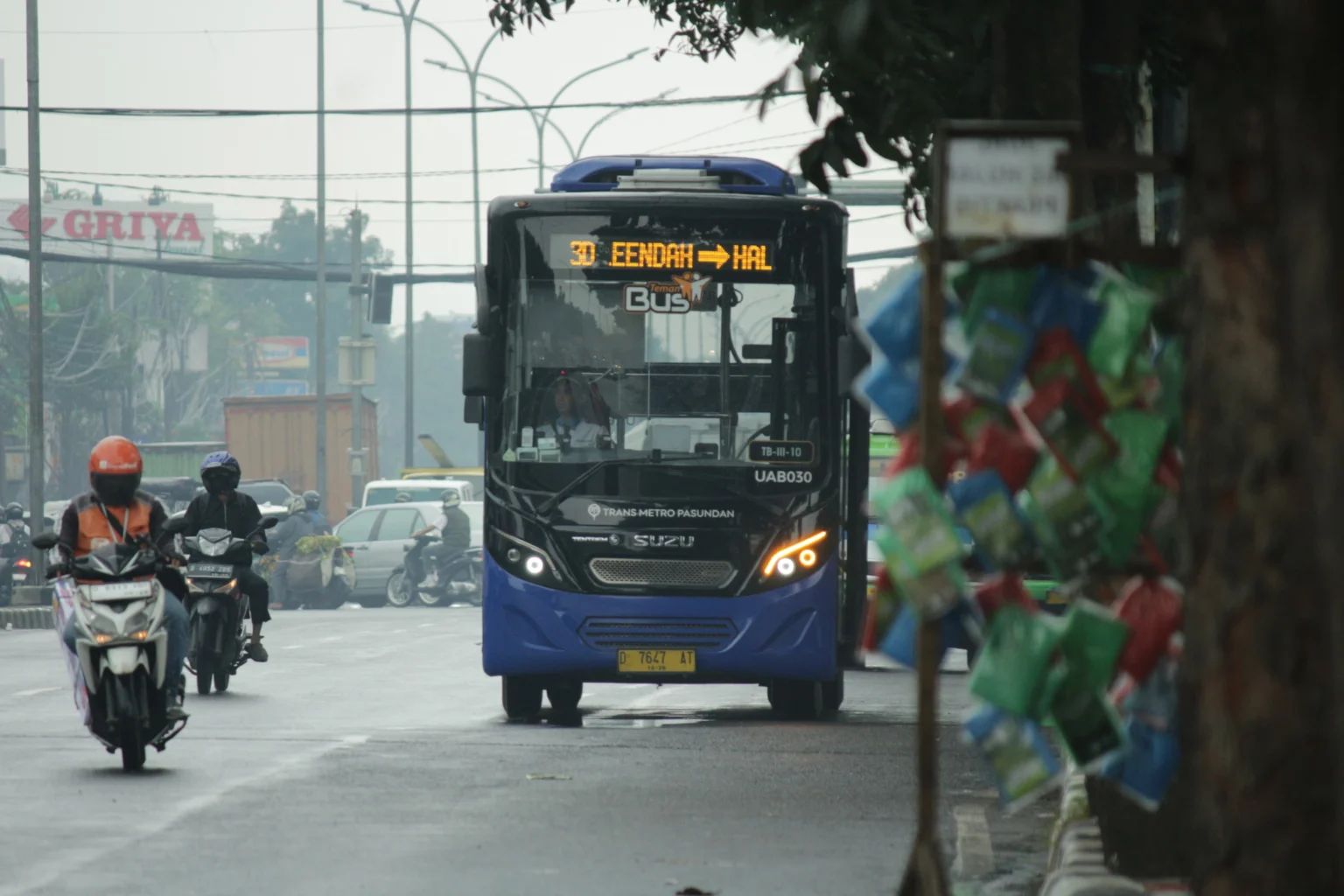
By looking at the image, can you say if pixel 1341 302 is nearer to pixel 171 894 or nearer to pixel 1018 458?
pixel 1018 458

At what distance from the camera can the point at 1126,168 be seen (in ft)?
18.9

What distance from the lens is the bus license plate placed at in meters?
15.3

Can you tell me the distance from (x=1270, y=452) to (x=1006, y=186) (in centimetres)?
115

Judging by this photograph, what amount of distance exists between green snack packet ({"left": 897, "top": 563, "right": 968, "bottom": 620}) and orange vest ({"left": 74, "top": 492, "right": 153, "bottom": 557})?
7.52 m

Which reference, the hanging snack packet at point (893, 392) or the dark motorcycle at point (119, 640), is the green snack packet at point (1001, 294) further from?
the dark motorcycle at point (119, 640)

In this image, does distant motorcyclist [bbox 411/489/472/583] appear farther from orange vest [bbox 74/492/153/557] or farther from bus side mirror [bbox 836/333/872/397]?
orange vest [bbox 74/492/153/557]

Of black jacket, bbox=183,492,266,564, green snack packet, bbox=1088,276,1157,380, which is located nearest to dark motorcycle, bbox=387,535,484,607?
black jacket, bbox=183,492,266,564

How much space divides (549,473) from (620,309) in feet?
3.67

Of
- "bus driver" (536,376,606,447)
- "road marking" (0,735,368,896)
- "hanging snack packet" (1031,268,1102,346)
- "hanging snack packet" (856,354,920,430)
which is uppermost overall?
"hanging snack packet" (1031,268,1102,346)

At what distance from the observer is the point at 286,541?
37094mm

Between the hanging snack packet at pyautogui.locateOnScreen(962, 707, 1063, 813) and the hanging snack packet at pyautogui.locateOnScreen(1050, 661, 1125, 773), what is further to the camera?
the hanging snack packet at pyautogui.locateOnScreen(962, 707, 1063, 813)

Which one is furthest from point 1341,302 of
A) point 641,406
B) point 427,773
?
point 641,406

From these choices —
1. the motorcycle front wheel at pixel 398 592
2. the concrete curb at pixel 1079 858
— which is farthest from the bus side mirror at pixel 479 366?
the motorcycle front wheel at pixel 398 592

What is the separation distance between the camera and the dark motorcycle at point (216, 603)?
58.0 feet
